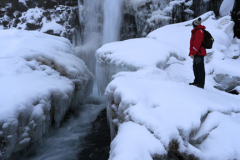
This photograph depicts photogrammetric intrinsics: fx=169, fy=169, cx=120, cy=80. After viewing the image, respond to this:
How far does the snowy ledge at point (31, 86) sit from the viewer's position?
287 cm

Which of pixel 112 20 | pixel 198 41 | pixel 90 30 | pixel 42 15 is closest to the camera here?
pixel 198 41

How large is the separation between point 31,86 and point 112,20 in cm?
928

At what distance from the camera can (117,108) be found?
273cm

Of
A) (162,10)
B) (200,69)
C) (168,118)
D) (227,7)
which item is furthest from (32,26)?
(168,118)

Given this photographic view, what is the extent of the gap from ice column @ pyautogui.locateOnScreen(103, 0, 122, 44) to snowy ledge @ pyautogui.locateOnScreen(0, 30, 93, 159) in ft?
20.8

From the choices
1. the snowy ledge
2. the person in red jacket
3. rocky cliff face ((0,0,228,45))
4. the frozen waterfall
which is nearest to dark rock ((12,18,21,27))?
rocky cliff face ((0,0,228,45))

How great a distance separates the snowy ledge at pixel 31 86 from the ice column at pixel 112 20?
6.33 metres

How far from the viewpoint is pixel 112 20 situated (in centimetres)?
1165

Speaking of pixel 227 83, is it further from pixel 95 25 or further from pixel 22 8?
pixel 22 8

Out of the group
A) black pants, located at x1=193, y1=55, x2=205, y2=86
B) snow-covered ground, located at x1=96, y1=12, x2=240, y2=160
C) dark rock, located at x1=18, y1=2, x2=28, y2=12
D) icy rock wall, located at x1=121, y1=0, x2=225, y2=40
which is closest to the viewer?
snow-covered ground, located at x1=96, y1=12, x2=240, y2=160

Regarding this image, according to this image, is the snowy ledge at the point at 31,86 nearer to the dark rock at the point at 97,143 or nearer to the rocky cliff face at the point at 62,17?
the dark rock at the point at 97,143

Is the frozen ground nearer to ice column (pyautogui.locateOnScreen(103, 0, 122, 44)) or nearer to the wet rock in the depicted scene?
the wet rock

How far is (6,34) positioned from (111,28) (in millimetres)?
7399

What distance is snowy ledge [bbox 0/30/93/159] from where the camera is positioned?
2.87 meters
